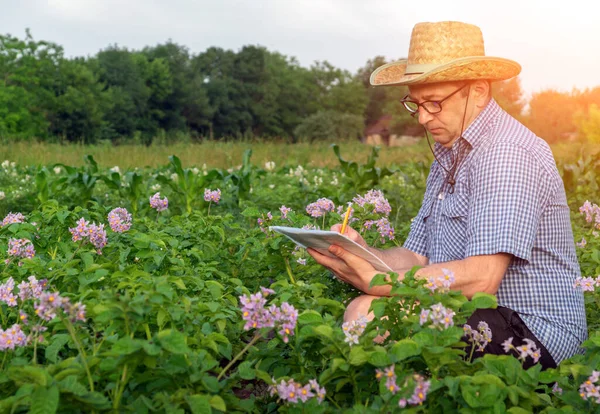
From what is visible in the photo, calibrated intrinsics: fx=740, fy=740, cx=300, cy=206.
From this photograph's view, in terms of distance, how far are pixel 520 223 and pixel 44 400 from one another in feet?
6.10

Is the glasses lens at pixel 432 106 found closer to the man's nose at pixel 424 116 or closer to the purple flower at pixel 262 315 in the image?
the man's nose at pixel 424 116

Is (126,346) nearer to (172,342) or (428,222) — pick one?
(172,342)

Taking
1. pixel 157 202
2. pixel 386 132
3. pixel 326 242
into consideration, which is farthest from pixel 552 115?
pixel 326 242

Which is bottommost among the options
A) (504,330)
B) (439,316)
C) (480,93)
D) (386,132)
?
(386,132)

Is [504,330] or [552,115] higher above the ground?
[504,330]

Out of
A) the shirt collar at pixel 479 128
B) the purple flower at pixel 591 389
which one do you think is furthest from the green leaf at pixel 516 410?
the shirt collar at pixel 479 128

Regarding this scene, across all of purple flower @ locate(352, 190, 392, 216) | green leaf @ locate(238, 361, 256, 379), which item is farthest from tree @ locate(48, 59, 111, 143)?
green leaf @ locate(238, 361, 256, 379)

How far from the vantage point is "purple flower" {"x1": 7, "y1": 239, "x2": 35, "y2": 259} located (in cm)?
336

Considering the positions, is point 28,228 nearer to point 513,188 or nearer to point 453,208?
point 453,208

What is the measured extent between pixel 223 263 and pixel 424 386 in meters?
2.28

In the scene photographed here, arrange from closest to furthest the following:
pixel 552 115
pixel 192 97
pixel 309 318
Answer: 1. pixel 309 318
2. pixel 552 115
3. pixel 192 97

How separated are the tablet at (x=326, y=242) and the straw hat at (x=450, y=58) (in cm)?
83

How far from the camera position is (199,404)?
2096 millimetres

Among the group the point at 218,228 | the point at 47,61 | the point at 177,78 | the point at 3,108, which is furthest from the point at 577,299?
the point at 177,78
